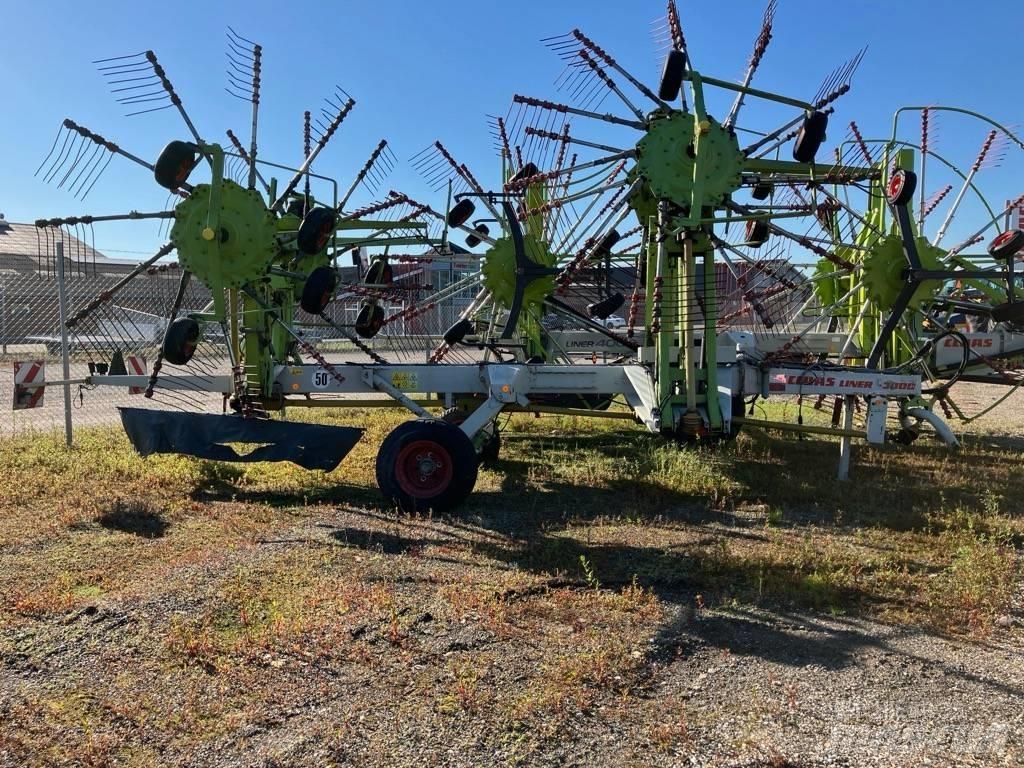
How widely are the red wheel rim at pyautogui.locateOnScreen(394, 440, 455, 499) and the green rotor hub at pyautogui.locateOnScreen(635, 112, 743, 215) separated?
295cm

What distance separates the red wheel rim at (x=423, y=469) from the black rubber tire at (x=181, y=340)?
1.91 metres

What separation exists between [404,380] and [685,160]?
124 inches

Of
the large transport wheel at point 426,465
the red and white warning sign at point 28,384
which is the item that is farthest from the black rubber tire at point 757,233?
the red and white warning sign at point 28,384

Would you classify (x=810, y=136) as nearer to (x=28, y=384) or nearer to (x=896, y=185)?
(x=896, y=185)

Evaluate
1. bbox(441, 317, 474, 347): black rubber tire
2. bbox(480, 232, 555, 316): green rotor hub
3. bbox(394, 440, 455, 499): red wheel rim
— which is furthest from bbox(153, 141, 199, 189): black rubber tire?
bbox(480, 232, 555, 316): green rotor hub

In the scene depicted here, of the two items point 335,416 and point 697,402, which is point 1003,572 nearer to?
point 697,402

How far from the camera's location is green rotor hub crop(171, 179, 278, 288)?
6309mm

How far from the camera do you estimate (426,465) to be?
6316mm

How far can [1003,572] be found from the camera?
4902mm

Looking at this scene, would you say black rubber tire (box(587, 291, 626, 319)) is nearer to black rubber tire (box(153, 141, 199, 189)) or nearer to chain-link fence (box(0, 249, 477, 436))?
chain-link fence (box(0, 249, 477, 436))

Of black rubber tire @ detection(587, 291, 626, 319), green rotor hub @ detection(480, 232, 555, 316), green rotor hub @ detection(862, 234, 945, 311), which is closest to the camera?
green rotor hub @ detection(862, 234, 945, 311)

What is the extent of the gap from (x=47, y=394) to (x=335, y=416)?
625cm

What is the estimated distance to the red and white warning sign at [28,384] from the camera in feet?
26.9

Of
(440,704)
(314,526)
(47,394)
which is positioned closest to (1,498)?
(314,526)
